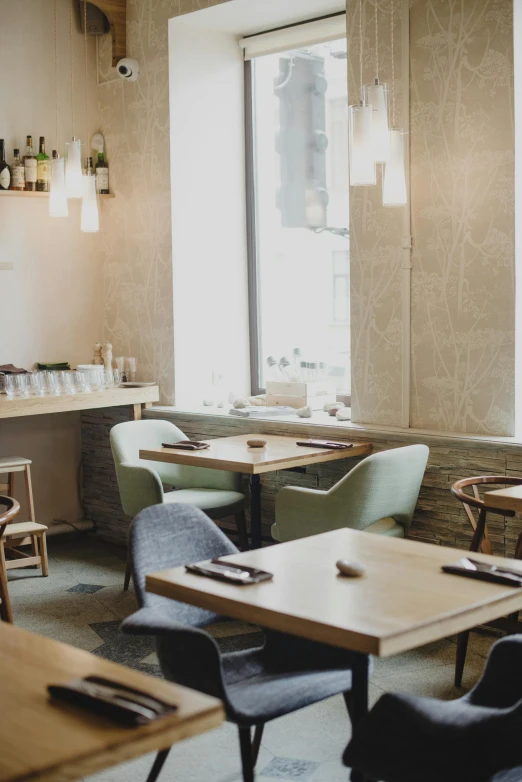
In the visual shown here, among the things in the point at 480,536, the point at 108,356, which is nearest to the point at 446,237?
the point at 480,536

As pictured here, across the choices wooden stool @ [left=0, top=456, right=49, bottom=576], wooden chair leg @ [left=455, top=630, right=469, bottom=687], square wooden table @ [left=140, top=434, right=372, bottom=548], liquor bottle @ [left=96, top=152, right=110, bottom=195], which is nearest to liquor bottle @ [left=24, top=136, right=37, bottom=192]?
liquor bottle @ [left=96, top=152, right=110, bottom=195]

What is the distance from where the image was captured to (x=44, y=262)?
5957 mm

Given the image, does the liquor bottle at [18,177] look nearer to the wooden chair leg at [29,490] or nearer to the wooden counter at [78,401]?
the wooden counter at [78,401]

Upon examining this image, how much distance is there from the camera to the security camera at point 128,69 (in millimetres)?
5809

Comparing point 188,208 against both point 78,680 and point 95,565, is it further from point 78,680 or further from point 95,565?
point 78,680

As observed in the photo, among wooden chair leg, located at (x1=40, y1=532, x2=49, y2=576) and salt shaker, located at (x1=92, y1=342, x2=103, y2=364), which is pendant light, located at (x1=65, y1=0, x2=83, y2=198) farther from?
wooden chair leg, located at (x1=40, y1=532, x2=49, y2=576)

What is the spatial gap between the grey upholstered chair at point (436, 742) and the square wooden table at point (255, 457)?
2053 mm

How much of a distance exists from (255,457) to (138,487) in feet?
1.99

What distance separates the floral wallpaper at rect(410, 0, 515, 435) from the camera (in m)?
4.16

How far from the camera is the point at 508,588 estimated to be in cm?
230

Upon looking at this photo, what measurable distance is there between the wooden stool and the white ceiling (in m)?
2.68

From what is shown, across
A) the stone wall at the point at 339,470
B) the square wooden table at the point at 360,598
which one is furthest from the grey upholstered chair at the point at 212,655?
the stone wall at the point at 339,470

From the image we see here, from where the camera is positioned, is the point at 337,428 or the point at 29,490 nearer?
the point at 337,428

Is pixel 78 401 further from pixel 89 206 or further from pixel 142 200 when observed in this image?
pixel 142 200
